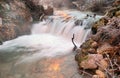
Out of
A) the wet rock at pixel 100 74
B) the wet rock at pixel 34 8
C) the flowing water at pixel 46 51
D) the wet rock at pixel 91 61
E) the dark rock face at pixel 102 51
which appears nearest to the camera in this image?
the wet rock at pixel 100 74

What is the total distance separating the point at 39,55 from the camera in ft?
36.8

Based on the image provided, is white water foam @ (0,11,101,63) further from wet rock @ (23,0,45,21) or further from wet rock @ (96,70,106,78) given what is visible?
wet rock @ (96,70,106,78)

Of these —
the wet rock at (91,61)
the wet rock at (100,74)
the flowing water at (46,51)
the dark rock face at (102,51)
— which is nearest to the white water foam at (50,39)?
the flowing water at (46,51)

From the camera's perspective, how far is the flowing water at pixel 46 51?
30.6ft

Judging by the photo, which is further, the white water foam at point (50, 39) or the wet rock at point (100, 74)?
the white water foam at point (50, 39)

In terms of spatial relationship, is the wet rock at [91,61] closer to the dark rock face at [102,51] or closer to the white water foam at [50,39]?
the dark rock face at [102,51]

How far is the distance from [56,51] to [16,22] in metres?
3.84

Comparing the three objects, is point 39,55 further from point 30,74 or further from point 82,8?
point 82,8

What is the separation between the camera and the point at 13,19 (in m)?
14.3

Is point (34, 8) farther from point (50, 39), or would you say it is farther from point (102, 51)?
point (102, 51)

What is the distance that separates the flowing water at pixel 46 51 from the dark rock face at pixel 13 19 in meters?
0.40

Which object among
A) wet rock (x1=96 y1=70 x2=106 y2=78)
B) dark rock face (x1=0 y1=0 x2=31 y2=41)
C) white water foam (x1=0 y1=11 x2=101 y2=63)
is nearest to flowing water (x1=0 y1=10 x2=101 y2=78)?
white water foam (x1=0 y1=11 x2=101 y2=63)

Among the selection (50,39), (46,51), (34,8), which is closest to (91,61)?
(46,51)

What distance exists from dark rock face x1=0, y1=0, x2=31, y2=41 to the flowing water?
0.40 metres
